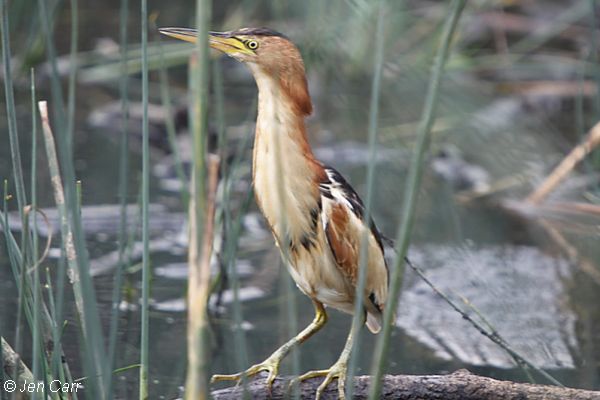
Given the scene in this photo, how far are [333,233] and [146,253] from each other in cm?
69

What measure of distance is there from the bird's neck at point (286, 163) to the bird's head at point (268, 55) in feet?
0.06

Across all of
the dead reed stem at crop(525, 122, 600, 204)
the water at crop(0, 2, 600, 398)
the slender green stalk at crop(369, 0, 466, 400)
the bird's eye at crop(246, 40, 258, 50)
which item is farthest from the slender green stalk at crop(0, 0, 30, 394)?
the dead reed stem at crop(525, 122, 600, 204)

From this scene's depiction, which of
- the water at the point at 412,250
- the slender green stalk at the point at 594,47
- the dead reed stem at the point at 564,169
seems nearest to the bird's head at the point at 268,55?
the water at the point at 412,250

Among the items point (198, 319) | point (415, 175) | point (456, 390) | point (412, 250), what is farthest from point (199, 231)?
point (412, 250)

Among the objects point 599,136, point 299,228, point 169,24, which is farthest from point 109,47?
point 299,228

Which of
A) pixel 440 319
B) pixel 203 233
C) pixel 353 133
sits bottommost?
pixel 440 319

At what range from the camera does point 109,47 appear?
217 inches

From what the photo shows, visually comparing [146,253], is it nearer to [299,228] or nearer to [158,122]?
[299,228]

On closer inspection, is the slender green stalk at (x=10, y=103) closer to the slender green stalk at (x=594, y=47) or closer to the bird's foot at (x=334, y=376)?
the bird's foot at (x=334, y=376)

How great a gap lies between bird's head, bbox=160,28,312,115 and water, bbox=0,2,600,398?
33 cm

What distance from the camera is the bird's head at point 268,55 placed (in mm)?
2299

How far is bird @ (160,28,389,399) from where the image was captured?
2289 millimetres

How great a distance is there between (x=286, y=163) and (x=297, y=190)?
7 cm

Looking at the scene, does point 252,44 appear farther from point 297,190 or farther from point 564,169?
point 564,169
